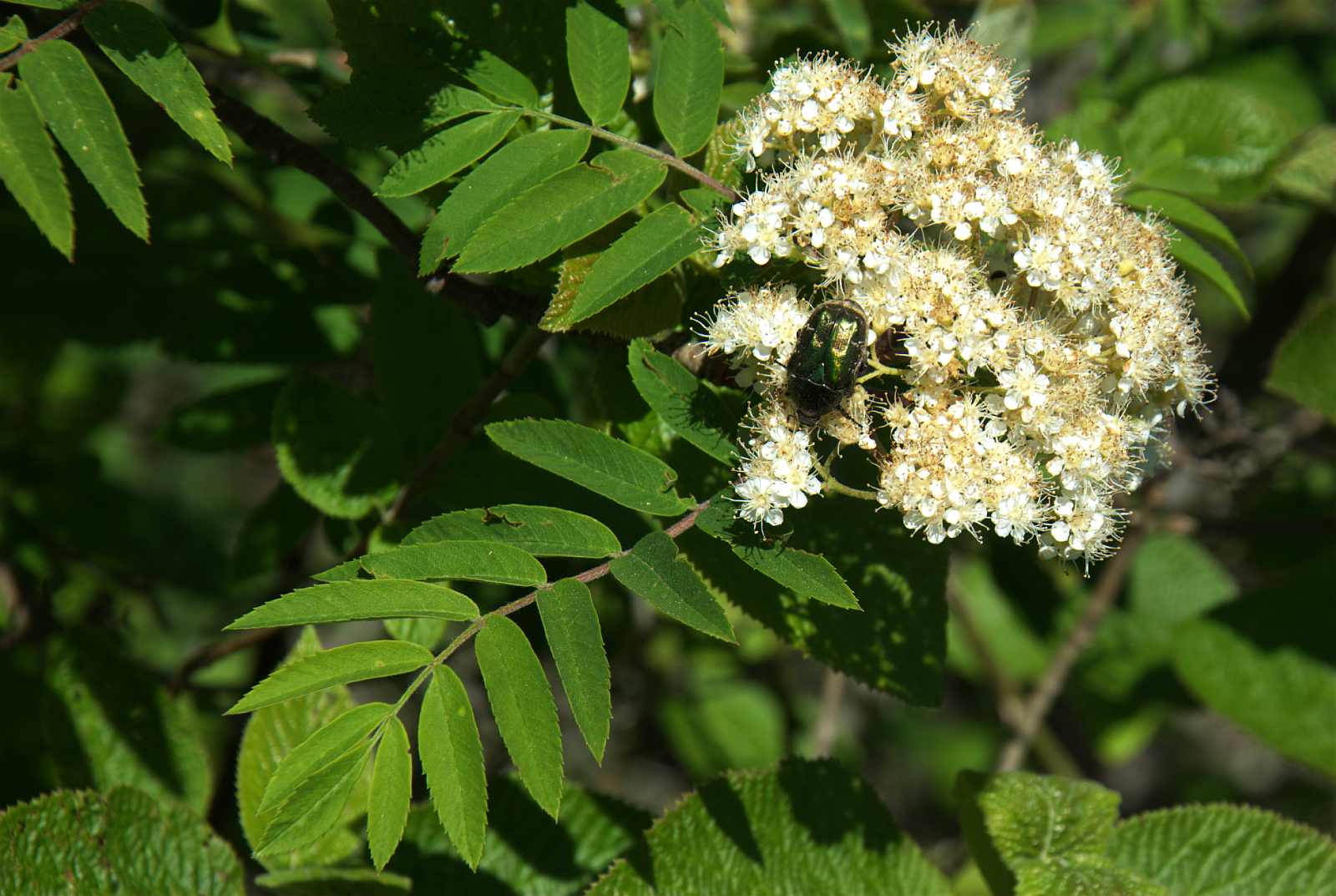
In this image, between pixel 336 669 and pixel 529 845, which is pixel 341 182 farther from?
pixel 529 845

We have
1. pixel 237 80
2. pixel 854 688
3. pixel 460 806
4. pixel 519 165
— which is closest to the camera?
pixel 460 806

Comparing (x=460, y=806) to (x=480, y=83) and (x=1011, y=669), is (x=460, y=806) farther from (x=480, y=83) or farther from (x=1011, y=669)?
(x=1011, y=669)

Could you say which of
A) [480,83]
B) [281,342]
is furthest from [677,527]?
[281,342]

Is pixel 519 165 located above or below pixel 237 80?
below

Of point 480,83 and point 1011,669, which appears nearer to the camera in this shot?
point 480,83

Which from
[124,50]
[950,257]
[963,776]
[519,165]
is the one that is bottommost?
[963,776]

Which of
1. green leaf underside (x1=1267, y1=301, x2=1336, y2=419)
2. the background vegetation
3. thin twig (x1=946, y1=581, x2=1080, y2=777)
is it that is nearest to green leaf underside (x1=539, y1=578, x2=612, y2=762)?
the background vegetation
